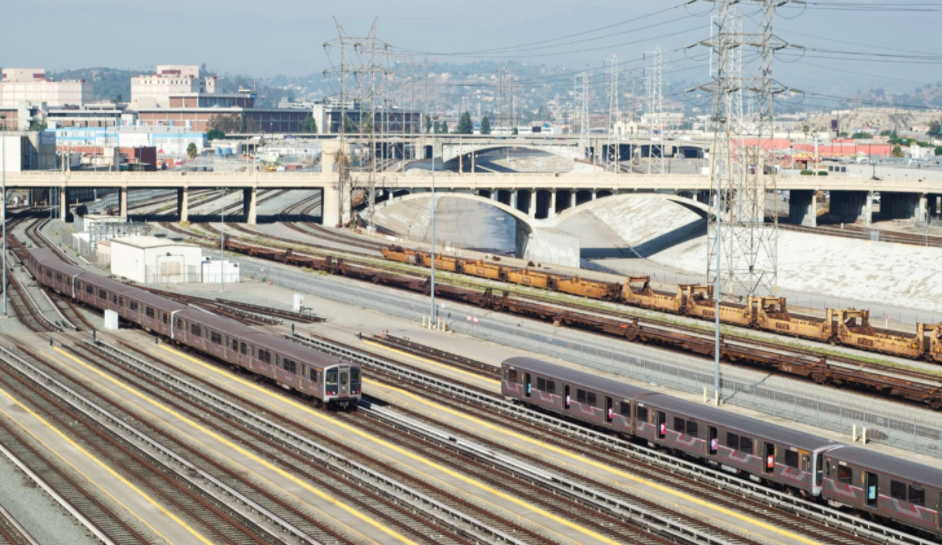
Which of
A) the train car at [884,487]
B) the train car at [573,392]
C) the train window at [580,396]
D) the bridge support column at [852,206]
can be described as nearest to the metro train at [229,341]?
the train car at [573,392]

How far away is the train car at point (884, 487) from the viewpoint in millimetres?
30297

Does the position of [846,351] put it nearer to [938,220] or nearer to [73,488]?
[73,488]

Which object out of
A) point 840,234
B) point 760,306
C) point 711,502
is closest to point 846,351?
point 760,306

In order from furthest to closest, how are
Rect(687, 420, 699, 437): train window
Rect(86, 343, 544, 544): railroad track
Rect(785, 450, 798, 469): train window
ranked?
1. Rect(687, 420, 699, 437): train window
2. Rect(785, 450, 798, 469): train window
3. Rect(86, 343, 544, 544): railroad track

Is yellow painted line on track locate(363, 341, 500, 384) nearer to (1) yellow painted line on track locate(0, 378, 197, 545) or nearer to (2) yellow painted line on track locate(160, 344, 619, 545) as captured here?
(2) yellow painted line on track locate(160, 344, 619, 545)

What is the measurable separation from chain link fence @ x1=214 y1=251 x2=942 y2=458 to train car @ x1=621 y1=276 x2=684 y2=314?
9.85m

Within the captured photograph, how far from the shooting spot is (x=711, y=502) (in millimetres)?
34625

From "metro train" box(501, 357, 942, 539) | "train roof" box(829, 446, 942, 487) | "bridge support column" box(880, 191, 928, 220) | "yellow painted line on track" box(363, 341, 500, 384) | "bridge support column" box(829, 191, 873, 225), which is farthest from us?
"bridge support column" box(829, 191, 873, 225)

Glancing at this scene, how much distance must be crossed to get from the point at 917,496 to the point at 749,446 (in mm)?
6124

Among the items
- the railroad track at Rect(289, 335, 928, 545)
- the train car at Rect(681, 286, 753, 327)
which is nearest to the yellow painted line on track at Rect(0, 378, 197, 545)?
the railroad track at Rect(289, 335, 928, 545)

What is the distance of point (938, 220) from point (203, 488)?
10747 centimetres

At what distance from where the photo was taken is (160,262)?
281ft

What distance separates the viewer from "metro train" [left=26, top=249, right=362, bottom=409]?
1784 inches

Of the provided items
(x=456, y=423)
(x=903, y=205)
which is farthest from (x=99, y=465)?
(x=903, y=205)
